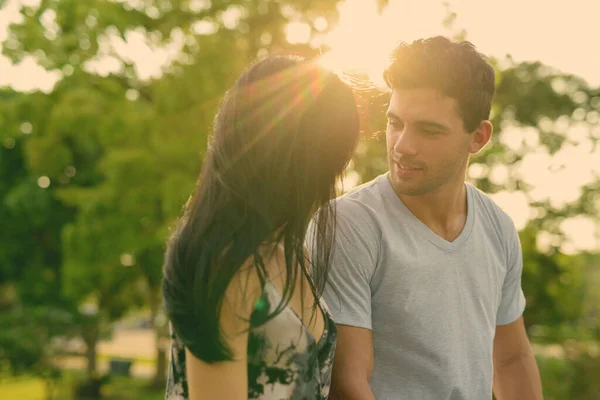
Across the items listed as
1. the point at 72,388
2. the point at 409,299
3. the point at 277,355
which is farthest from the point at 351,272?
the point at 72,388

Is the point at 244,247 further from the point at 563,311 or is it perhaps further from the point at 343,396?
the point at 563,311

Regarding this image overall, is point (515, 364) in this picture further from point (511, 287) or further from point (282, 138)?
point (282, 138)

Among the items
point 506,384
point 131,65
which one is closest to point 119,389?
point 131,65

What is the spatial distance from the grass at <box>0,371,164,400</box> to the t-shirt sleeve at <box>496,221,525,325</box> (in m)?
24.5

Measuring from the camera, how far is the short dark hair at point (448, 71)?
9.23ft

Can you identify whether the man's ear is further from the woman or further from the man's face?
the woman

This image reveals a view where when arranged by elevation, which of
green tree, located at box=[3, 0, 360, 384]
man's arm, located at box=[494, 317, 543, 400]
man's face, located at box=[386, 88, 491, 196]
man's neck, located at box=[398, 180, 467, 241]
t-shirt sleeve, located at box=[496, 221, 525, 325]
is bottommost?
man's arm, located at box=[494, 317, 543, 400]

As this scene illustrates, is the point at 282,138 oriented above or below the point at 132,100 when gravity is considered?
below

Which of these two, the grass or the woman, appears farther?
the grass

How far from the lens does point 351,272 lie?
2.64m

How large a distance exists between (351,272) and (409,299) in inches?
9.0

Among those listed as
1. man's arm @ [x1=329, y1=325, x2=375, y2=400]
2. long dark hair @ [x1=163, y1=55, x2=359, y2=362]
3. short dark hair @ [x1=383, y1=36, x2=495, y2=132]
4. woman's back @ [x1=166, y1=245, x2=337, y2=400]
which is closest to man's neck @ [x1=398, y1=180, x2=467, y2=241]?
short dark hair @ [x1=383, y1=36, x2=495, y2=132]

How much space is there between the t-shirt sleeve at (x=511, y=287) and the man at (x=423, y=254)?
0.11 ft

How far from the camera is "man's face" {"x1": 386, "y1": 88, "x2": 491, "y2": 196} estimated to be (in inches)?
110
